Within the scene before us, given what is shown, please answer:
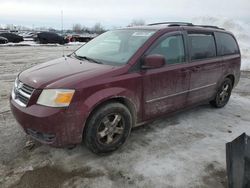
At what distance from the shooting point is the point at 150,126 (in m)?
4.23

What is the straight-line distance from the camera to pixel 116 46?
152 inches

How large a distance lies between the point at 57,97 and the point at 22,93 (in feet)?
1.94

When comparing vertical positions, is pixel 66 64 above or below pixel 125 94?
above

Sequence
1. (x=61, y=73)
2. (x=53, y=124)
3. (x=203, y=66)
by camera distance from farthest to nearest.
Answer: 1. (x=203, y=66)
2. (x=61, y=73)
3. (x=53, y=124)

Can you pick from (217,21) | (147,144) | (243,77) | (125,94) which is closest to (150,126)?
(147,144)

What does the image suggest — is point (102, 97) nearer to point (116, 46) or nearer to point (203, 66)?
point (116, 46)

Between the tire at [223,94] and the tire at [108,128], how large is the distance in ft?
8.40

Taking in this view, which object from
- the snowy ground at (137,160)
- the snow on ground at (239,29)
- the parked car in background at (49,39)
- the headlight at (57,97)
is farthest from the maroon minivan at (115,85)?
the parked car in background at (49,39)

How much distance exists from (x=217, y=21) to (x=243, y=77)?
10.6 m

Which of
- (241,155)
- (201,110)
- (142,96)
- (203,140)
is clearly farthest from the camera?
(201,110)

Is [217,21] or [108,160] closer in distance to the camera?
[108,160]

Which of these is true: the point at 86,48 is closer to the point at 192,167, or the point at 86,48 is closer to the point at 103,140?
the point at 103,140

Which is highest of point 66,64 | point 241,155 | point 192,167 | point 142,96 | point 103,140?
point 66,64

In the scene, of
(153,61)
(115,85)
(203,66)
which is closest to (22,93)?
(115,85)
